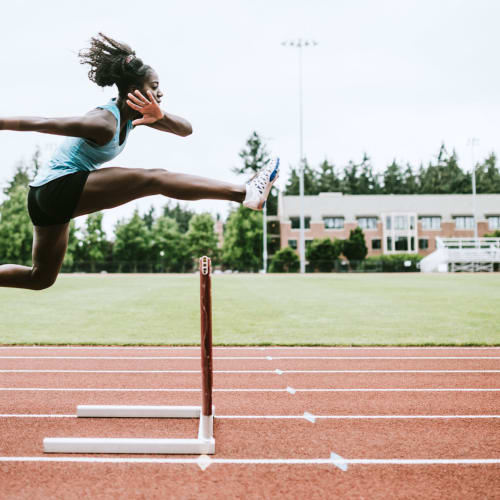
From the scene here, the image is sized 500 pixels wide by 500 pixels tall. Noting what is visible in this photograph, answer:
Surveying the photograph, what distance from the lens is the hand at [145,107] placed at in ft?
11.7

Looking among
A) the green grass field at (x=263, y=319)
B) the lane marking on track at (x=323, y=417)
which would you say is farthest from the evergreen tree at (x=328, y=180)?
the lane marking on track at (x=323, y=417)

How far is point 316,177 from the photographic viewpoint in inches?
3568

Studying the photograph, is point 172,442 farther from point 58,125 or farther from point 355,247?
point 355,247

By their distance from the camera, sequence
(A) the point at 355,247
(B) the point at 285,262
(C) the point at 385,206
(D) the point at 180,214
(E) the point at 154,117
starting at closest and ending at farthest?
(E) the point at 154,117 < (B) the point at 285,262 < (A) the point at 355,247 < (C) the point at 385,206 < (D) the point at 180,214

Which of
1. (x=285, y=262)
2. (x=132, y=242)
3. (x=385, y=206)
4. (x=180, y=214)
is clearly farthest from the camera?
(x=180, y=214)

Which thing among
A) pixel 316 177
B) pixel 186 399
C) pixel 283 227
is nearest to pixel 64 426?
pixel 186 399

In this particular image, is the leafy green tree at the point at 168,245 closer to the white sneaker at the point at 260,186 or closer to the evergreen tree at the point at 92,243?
the evergreen tree at the point at 92,243

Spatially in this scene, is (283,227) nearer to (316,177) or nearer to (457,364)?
(316,177)

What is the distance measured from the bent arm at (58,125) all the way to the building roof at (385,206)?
60.9m

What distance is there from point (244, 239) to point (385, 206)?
18.2 m

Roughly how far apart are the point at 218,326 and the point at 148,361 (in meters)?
4.11

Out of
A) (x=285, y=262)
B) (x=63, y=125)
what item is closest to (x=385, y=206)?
(x=285, y=262)

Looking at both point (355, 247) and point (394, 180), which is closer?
point (355, 247)

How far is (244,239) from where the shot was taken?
64.0 m
